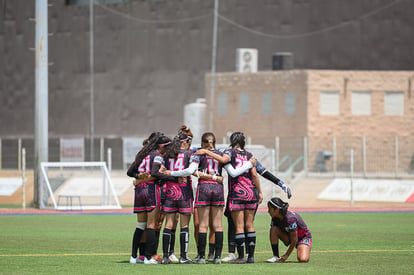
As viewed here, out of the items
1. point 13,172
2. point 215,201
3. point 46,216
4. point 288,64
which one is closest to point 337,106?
point 288,64

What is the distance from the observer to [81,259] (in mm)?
15453

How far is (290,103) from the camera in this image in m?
48.2

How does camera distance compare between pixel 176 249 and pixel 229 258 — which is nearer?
pixel 229 258

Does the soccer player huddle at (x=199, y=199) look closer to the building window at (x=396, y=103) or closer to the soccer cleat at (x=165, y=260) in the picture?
the soccer cleat at (x=165, y=260)

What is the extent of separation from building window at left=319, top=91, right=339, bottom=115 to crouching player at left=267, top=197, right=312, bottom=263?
32.4 metres

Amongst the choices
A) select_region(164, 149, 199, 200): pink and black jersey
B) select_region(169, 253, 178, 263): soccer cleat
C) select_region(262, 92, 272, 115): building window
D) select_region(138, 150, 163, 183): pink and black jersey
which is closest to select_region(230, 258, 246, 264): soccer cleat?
select_region(169, 253, 178, 263): soccer cleat

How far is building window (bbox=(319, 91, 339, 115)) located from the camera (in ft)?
155

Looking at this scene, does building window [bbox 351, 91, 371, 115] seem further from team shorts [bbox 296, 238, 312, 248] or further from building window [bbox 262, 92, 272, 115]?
team shorts [bbox 296, 238, 312, 248]

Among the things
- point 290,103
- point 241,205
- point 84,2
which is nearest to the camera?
point 241,205

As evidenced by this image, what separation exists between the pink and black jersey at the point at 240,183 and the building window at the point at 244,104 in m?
34.5

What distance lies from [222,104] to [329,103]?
6.40 metres

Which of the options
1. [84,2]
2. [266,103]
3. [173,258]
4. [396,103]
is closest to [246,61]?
[266,103]

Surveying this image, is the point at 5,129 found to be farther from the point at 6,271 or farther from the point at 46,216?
the point at 6,271

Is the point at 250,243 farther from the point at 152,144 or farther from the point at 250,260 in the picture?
the point at 152,144
